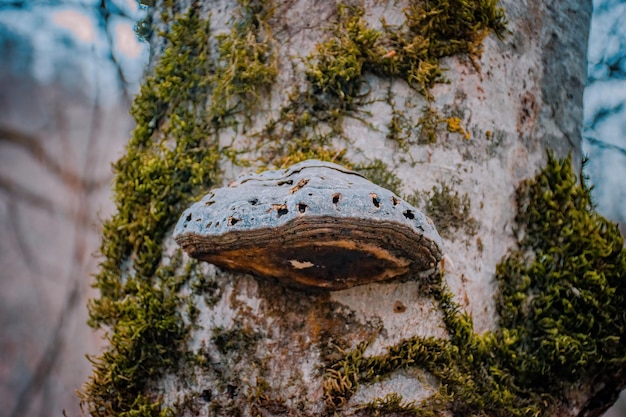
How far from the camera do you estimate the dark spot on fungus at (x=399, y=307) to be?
174 cm

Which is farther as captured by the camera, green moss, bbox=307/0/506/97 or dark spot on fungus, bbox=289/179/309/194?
green moss, bbox=307/0/506/97

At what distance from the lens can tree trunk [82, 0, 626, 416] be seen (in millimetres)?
1704

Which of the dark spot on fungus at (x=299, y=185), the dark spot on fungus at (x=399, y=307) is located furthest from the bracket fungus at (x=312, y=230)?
the dark spot on fungus at (x=399, y=307)

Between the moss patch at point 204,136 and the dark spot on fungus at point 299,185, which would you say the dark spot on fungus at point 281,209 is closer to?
the dark spot on fungus at point 299,185

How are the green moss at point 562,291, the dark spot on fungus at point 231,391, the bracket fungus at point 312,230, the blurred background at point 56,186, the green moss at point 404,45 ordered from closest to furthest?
the bracket fungus at point 312,230 < the dark spot on fungus at point 231,391 < the green moss at point 562,291 < the green moss at point 404,45 < the blurred background at point 56,186

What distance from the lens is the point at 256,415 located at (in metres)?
1.65

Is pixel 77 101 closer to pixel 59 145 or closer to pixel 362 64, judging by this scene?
pixel 59 145

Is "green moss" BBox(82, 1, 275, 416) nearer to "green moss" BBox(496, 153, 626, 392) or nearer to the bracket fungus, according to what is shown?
the bracket fungus

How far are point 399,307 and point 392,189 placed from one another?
0.38 meters

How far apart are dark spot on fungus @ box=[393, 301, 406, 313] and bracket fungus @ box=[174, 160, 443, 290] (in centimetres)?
11

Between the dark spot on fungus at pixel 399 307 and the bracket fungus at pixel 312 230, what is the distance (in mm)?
113

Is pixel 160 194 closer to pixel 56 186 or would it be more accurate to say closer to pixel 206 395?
pixel 206 395

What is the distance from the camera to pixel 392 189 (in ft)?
6.01

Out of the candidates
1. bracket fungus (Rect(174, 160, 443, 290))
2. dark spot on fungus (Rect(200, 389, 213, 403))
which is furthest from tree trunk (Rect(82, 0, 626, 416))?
bracket fungus (Rect(174, 160, 443, 290))
